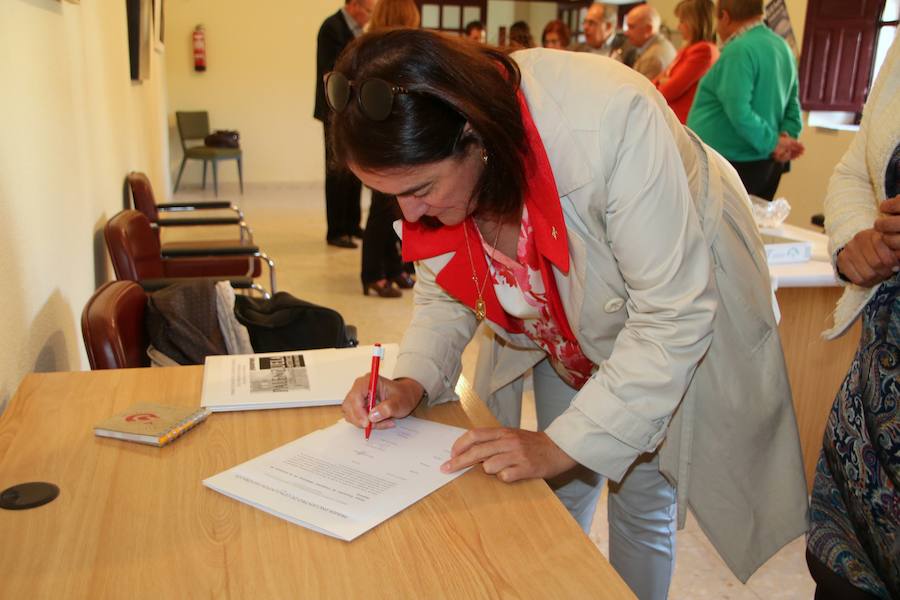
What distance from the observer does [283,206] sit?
8.30m

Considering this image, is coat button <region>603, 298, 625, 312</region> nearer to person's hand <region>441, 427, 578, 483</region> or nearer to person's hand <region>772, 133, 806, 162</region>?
person's hand <region>441, 427, 578, 483</region>

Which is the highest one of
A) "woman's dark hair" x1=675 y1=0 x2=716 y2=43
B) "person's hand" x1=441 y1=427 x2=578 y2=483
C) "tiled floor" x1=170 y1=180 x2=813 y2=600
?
"woman's dark hair" x1=675 y1=0 x2=716 y2=43

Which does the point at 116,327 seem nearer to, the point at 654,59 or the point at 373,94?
the point at 373,94

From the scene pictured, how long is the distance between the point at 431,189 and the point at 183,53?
8846 millimetres

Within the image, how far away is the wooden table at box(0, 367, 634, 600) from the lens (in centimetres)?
84

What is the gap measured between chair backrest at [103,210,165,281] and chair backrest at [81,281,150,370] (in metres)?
0.59

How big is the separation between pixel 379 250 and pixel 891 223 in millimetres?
3825

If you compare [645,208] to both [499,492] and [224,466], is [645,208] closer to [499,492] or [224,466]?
[499,492]

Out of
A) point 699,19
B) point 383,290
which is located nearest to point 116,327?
point 383,290

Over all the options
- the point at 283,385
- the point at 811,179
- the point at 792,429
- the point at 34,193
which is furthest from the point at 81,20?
the point at 811,179

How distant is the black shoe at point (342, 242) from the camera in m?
6.21

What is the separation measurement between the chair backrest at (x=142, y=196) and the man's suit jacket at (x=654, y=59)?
120 inches

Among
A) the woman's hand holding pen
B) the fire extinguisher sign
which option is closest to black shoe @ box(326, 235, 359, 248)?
the fire extinguisher sign

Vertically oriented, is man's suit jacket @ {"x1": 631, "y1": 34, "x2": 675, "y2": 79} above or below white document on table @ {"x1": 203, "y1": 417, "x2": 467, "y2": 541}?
above
